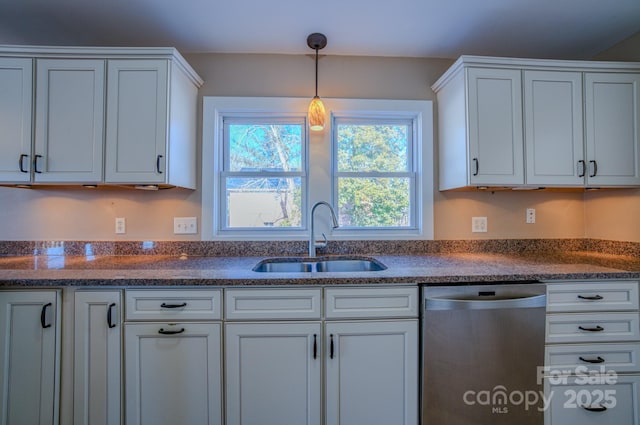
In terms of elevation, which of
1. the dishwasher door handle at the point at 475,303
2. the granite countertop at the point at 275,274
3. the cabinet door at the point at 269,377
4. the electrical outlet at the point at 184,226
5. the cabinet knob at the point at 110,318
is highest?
the electrical outlet at the point at 184,226

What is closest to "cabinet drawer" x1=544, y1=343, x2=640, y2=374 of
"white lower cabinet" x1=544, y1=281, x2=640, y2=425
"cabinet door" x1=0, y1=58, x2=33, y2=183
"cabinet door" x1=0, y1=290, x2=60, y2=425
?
"white lower cabinet" x1=544, y1=281, x2=640, y2=425

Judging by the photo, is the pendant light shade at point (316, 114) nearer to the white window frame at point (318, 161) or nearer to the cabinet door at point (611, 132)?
the white window frame at point (318, 161)

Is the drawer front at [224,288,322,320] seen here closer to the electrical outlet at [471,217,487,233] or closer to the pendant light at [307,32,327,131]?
the pendant light at [307,32,327,131]

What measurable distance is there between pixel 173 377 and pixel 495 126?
2255 mm

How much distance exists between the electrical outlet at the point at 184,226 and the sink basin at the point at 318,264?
1.95 ft

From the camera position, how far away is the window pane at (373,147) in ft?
6.88

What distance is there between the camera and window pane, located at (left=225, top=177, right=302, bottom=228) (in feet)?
6.80

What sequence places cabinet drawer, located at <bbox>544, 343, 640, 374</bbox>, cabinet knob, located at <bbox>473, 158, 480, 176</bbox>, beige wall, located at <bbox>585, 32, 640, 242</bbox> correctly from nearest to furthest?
cabinet drawer, located at <bbox>544, 343, 640, 374</bbox> → cabinet knob, located at <bbox>473, 158, 480, 176</bbox> → beige wall, located at <bbox>585, 32, 640, 242</bbox>

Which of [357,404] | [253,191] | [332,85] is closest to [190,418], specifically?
[357,404]

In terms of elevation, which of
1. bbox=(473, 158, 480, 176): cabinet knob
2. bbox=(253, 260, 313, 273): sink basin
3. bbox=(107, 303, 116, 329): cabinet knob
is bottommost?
bbox=(107, 303, 116, 329): cabinet knob

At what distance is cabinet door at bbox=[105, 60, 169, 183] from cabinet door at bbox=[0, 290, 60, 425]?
2.37ft

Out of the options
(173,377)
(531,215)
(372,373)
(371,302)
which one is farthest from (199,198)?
(531,215)

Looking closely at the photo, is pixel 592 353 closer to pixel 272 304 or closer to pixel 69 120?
pixel 272 304

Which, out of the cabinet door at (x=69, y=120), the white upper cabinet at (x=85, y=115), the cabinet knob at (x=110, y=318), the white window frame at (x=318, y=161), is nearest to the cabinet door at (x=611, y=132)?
the white window frame at (x=318, y=161)
